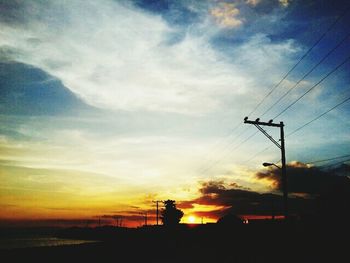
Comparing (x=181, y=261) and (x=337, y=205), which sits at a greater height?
(x=337, y=205)

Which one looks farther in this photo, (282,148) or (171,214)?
(171,214)

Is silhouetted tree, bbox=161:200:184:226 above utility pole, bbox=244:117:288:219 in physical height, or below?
below

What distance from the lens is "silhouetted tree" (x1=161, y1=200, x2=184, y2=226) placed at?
414ft

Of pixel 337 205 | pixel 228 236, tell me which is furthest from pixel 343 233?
pixel 337 205

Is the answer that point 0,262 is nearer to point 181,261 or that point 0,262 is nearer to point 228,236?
point 181,261

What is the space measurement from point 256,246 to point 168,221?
10276 cm

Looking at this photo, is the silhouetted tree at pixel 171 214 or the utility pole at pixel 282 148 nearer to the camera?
the utility pole at pixel 282 148

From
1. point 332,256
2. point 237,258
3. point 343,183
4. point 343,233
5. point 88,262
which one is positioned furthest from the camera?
point 343,183

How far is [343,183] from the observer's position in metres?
55.3

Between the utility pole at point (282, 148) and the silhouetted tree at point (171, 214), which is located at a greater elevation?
the utility pole at point (282, 148)

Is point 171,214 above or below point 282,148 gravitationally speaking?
below

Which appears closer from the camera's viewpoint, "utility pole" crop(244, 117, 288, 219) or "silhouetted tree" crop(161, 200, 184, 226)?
"utility pole" crop(244, 117, 288, 219)

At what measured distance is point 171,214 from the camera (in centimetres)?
12706

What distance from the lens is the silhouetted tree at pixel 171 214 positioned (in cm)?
12606
